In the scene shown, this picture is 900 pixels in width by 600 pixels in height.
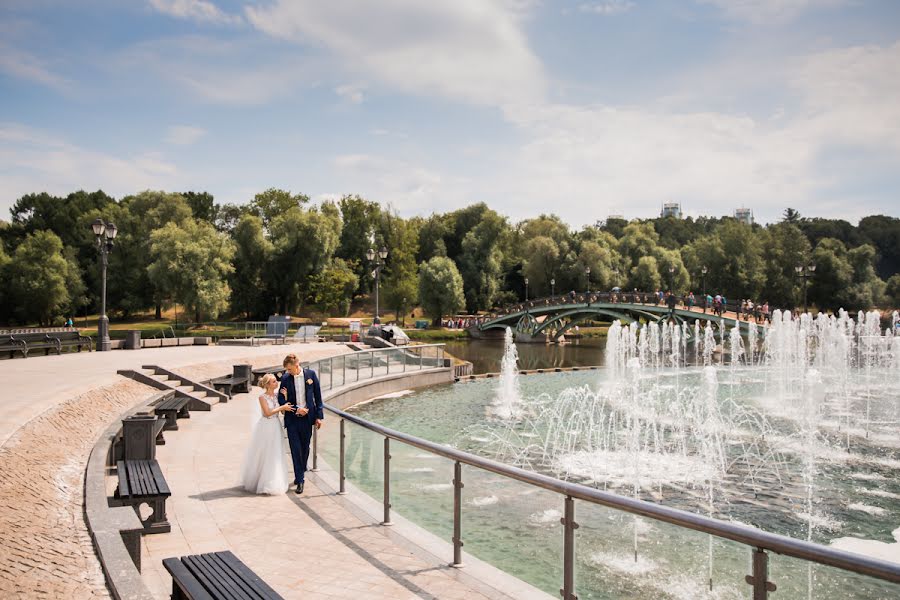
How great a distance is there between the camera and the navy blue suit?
30.5 ft

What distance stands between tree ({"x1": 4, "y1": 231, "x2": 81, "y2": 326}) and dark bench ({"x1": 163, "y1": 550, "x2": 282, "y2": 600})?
68.3 m

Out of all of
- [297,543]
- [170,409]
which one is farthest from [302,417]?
[170,409]

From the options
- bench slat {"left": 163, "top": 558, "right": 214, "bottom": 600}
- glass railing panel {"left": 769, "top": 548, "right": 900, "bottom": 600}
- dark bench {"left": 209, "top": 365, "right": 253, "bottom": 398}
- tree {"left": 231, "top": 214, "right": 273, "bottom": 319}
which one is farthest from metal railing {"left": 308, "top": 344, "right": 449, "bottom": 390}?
tree {"left": 231, "top": 214, "right": 273, "bottom": 319}

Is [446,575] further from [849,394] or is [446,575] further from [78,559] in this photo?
[849,394]

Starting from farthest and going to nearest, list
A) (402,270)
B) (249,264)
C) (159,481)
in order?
(402,270), (249,264), (159,481)

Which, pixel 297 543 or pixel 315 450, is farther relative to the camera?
pixel 315 450

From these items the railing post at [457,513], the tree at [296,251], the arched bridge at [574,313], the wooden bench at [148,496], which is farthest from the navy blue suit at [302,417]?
the tree at [296,251]

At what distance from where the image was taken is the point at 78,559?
597 centimetres

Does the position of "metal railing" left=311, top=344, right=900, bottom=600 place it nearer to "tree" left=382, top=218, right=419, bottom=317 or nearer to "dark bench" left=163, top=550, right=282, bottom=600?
"dark bench" left=163, top=550, right=282, bottom=600

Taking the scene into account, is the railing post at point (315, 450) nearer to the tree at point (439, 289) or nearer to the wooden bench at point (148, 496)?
the wooden bench at point (148, 496)

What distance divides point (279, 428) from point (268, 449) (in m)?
0.31

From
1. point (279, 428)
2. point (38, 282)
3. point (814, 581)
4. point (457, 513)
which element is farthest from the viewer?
point (38, 282)

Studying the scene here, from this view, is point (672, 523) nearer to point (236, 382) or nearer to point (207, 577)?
point (207, 577)

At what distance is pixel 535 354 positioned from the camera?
58781 mm
